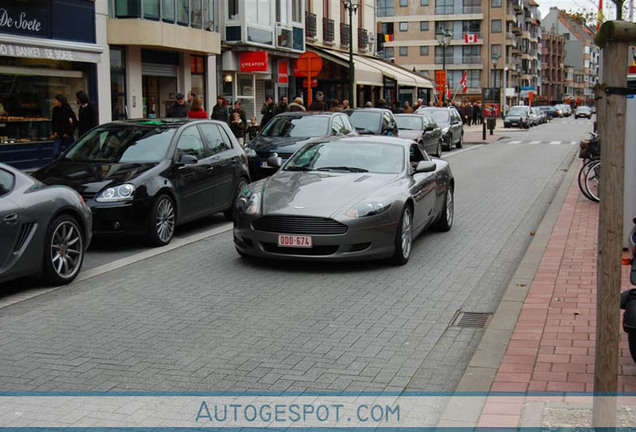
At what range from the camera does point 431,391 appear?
5.15 meters

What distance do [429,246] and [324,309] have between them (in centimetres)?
361

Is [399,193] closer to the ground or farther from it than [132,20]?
closer to the ground

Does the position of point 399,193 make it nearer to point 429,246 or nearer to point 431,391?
point 429,246

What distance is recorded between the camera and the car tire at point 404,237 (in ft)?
29.6

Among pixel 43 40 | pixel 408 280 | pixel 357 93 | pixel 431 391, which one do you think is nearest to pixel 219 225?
pixel 408 280

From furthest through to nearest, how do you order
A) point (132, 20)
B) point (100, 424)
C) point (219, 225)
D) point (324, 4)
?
point (324, 4) < point (132, 20) < point (219, 225) < point (100, 424)

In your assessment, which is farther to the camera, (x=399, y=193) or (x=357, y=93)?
(x=357, y=93)

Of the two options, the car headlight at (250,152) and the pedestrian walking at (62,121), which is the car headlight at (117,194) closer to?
the car headlight at (250,152)

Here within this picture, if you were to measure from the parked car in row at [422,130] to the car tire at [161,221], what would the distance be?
48.9 feet

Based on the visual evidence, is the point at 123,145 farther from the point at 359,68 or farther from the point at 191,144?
the point at 359,68

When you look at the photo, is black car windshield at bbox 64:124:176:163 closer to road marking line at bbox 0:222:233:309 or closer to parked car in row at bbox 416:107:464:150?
road marking line at bbox 0:222:233:309

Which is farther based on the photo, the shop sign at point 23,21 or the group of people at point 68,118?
the shop sign at point 23,21

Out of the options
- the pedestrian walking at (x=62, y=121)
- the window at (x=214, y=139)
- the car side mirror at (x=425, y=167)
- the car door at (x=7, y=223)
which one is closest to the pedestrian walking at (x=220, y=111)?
the pedestrian walking at (x=62, y=121)

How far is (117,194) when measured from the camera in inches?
396
